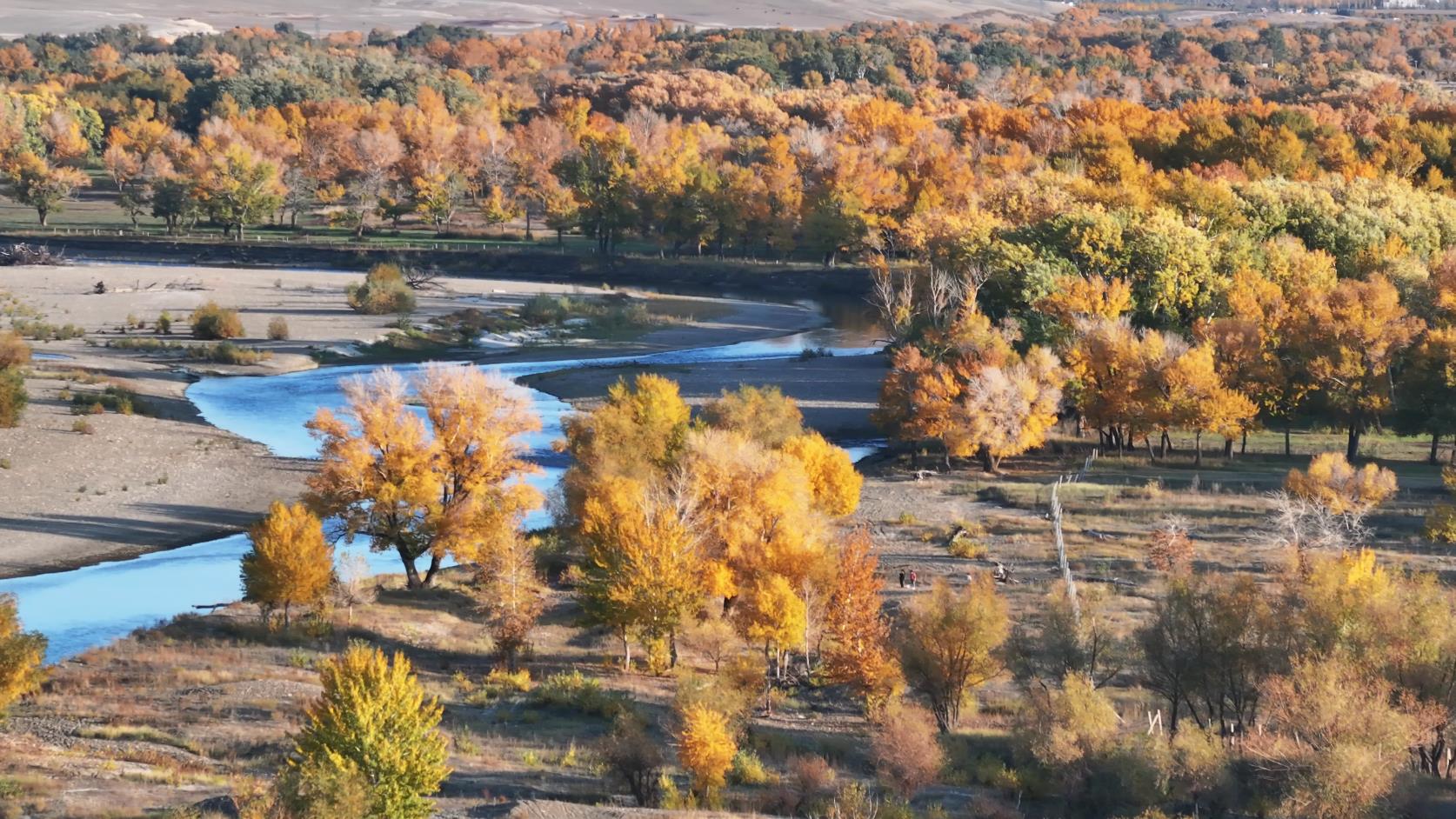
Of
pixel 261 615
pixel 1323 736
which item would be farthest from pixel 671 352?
pixel 1323 736

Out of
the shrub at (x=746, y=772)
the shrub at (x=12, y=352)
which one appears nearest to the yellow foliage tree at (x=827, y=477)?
the shrub at (x=746, y=772)

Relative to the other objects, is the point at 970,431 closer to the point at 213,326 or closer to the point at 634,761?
the point at 634,761

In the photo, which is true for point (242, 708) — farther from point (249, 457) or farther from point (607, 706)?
point (249, 457)

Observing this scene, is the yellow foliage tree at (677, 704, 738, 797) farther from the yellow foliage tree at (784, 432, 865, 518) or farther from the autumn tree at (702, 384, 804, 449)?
the autumn tree at (702, 384, 804, 449)

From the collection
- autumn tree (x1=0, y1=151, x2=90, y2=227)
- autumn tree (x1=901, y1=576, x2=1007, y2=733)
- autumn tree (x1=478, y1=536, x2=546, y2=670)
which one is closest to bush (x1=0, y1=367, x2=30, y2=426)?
autumn tree (x1=478, y1=536, x2=546, y2=670)

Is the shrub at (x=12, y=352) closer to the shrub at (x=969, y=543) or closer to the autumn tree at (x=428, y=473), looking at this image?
the autumn tree at (x=428, y=473)

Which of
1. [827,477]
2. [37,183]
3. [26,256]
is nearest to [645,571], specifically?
[827,477]
